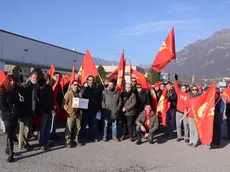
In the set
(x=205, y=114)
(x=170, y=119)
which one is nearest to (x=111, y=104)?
(x=170, y=119)

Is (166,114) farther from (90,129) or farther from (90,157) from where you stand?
(90,157)

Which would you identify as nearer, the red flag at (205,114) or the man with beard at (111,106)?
the red flag at (205,114)

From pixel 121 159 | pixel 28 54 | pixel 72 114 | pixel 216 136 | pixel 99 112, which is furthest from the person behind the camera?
pixel 28 54

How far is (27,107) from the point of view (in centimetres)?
714

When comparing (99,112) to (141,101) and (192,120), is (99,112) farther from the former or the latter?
(192,120)

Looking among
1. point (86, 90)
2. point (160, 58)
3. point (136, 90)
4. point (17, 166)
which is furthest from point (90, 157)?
point (160, 58)

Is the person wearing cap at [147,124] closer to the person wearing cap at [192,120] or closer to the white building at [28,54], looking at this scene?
the person wearing cap at [192,120]

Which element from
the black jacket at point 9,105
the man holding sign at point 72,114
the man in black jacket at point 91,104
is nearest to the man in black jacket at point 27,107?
the black jacket at point 9,105

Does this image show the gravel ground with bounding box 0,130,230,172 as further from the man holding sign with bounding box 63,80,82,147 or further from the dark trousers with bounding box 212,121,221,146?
the man holding sign with bounding box 63,80,82,147

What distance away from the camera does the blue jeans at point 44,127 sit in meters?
7.56

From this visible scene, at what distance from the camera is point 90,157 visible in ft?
22.7

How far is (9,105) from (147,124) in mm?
4134

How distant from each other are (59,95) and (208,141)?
14.9 ft

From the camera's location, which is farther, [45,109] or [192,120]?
[192,120]
